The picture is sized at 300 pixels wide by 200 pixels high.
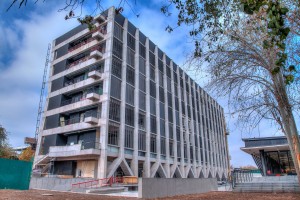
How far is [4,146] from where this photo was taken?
115ft

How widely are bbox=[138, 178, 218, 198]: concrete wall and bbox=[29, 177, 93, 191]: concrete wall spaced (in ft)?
42.1

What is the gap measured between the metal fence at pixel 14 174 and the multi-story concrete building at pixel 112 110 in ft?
32.9

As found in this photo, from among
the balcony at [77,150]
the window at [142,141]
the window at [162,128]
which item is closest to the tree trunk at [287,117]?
the balcony at [77,150]

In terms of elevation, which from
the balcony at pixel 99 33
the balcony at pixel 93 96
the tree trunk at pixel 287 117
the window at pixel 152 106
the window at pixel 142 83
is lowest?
the tree trunk at pixel 287 117

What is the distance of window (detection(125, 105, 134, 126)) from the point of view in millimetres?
34434

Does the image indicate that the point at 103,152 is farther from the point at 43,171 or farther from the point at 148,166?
the point at 43,171

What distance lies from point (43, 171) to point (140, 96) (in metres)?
18.0

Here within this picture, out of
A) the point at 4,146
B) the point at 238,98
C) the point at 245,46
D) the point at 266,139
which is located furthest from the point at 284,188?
the point at 4,146

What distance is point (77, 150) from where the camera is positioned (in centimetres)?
3045

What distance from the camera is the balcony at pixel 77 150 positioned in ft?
95.9

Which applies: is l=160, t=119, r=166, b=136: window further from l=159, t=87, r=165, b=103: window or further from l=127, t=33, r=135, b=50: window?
l=127, t=33, r=135, b=50: window

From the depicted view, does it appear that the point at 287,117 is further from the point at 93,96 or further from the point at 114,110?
the point at 93,96

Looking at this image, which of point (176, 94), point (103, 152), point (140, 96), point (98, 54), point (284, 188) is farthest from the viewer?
point (176, 94)

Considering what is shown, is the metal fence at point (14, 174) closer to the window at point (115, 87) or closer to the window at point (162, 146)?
the window at point (115, 87)
